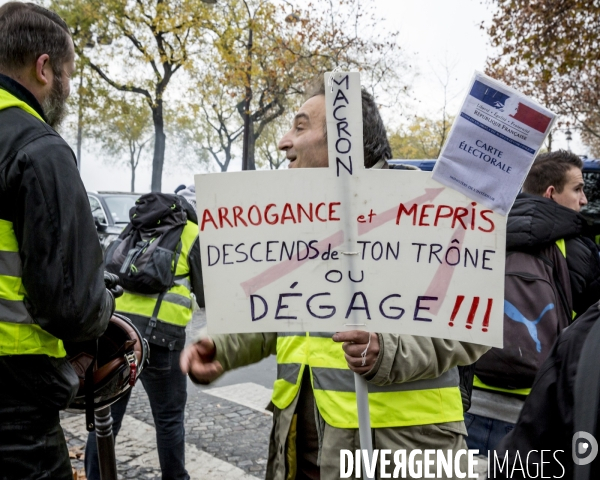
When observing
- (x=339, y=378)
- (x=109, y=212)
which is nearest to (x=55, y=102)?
(x=339, y=378)

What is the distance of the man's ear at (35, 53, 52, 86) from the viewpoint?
7.09 ft

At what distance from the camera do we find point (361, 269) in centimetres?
160

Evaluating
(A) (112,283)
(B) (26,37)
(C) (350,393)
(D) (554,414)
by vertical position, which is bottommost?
(C) (350,393)

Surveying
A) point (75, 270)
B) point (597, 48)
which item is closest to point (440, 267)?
point (75, 270)

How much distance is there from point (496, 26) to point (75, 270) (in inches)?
506

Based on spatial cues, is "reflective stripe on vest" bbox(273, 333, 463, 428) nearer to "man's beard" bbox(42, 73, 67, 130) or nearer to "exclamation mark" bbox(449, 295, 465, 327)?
"exclamation mark" bbox(449, 295, 465, 327)

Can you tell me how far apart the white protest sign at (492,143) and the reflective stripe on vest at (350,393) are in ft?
1.90

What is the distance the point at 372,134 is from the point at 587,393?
1074 millimetres

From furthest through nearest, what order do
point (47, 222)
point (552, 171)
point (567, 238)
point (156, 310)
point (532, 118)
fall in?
point (156, 310) < point (552, 171) < point (567, 238) < point (47, 222) < point (532, 118)

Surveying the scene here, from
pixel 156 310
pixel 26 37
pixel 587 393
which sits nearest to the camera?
pixel 587 393

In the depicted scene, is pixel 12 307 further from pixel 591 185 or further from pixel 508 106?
pixel 591 185

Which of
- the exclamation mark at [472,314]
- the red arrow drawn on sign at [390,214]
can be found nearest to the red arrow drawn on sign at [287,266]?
the red arrow drawn on sign at [390,214]

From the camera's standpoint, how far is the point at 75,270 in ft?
6.39

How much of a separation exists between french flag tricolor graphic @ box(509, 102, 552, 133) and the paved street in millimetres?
2980
